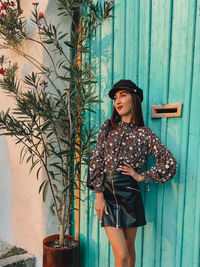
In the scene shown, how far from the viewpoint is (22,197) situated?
10.8 ft

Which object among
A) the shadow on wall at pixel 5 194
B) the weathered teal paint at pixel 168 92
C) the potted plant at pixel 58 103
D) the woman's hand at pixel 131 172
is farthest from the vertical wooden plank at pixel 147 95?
the shadow on wall at pixel 5 194

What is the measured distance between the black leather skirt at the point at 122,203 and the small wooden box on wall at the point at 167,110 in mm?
612

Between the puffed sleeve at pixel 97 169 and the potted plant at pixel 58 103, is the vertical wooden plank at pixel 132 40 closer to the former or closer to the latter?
the potted plant at pixel 58 103

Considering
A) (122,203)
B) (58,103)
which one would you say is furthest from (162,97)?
(58,103)

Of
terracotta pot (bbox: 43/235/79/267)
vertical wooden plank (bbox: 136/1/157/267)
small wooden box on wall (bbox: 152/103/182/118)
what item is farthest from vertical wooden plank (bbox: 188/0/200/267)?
terracotta pot (bbox: 43/235/79/267)

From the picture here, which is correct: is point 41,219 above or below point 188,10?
below

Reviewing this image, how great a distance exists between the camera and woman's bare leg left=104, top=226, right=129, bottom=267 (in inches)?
76.6

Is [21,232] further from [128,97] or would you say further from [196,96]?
[196,96]

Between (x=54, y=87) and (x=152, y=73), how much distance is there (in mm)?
1129

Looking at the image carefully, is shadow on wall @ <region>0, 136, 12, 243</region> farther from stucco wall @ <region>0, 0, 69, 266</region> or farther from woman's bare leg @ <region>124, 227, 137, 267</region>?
woman's bare leg @ <region>124, 227, 137, 267</region>

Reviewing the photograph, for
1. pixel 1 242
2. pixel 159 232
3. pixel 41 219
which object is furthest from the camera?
pixel 1 242

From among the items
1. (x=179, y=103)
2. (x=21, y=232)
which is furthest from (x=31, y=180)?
(x=179, y=103)

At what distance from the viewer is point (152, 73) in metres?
2.30

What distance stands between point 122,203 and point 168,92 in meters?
1.01
